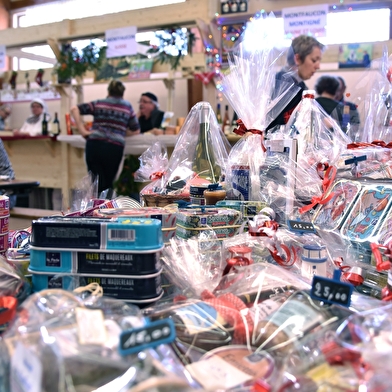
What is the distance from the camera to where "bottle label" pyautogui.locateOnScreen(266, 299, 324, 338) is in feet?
2.16

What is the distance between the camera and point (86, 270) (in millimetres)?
801

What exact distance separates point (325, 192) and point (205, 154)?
0.56 metres

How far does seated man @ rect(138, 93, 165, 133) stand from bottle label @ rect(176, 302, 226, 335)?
3.99 metres

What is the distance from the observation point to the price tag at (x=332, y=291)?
67cm

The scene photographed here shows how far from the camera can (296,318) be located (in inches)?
26.6

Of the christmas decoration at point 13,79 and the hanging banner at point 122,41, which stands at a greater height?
the hanging banner at point 122,41

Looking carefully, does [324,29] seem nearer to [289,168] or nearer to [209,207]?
[289,168]

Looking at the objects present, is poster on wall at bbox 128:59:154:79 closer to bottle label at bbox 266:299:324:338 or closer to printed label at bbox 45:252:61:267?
printed label at bbox 45:252:61:267

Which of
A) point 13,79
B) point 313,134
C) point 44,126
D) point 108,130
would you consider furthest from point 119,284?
point 13,79

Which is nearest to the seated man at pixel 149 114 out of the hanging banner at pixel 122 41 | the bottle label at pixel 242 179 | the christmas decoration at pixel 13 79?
the hanging banner at pixel 122 41

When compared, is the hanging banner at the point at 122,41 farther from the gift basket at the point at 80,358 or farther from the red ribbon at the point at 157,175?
the gift basket at the point at 80,358

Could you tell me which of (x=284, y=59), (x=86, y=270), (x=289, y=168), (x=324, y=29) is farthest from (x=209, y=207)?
(x=324, y=29)

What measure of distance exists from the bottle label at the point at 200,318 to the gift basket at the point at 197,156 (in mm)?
842

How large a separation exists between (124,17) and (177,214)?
166 inches
